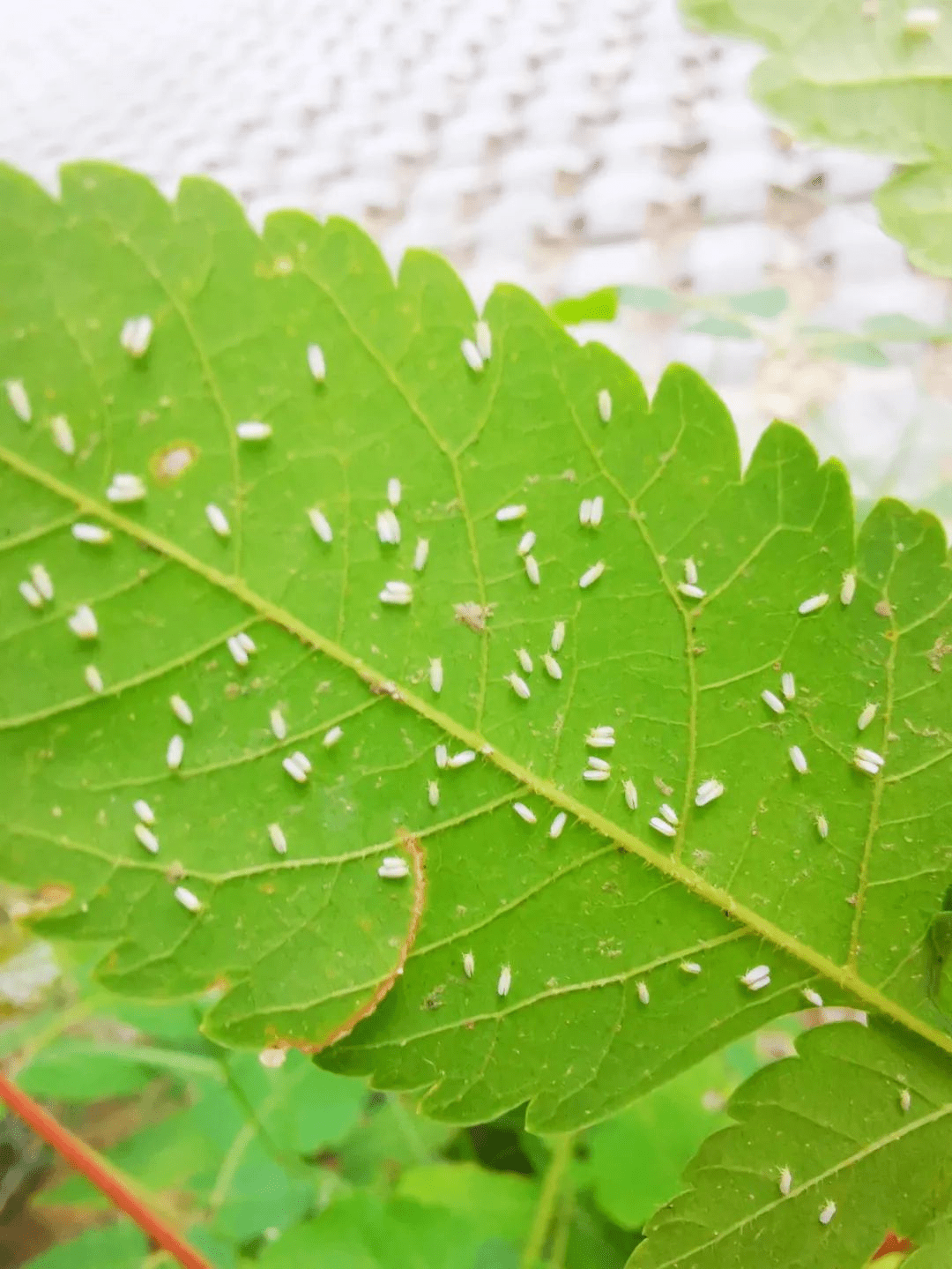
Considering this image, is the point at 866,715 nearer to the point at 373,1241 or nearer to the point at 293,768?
the point at 293,768

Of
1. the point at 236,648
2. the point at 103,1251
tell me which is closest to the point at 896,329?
the point at 236,648

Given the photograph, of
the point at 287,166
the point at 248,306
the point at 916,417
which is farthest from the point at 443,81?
the point at 248,306

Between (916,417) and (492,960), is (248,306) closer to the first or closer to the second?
(492,960)

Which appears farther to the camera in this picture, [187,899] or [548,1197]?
[548,1197]

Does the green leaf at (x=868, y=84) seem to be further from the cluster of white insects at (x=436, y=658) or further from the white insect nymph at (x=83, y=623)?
the white insect nymph at (x=83, y=623)

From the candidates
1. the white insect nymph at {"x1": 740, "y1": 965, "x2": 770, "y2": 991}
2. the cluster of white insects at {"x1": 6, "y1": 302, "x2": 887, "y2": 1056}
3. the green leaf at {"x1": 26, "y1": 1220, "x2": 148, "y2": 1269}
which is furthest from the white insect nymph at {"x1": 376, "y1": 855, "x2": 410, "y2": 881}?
the green leaf at {"x1": 26, "y1": 1220, "x2": 148, "y2": 1269}
